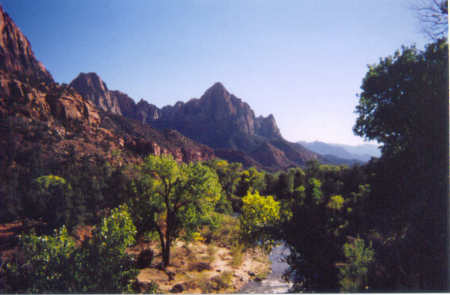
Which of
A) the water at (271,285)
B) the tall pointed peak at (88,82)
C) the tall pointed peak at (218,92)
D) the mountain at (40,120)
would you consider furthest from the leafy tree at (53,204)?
the tall pointed peak at (218,92)

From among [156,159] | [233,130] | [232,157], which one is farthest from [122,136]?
[233,130]

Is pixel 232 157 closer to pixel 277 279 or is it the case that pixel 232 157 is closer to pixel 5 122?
pixel 5 122

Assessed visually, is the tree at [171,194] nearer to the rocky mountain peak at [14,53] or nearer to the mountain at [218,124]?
the rocky mountain peak at [14,53]

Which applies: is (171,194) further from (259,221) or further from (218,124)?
(218,124)

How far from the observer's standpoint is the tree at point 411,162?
577cm

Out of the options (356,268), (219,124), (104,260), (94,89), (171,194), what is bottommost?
(104,260)

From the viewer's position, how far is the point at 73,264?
23.6ft

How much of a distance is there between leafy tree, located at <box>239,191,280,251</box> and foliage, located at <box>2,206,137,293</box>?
18.2 ft

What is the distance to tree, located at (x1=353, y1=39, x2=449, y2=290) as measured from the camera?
5766 mm

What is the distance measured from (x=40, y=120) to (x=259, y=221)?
55568mm

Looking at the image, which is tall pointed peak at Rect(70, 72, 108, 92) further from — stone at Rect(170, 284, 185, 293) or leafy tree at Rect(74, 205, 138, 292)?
leafy tree at Rect(74, 205, 138, 292)

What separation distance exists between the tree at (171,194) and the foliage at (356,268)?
341 inches

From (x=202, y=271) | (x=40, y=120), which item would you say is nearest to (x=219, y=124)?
(x=40, y=120)

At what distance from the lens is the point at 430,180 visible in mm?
7051
